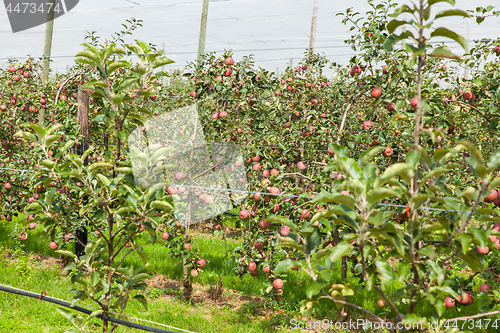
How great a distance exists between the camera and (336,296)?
1.35 meters

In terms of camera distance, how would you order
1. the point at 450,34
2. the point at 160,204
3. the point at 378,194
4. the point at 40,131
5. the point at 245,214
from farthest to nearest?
the point at 245,214 → the point at 40,131 → the point at 160,204 → the point at 450,34 → the point at 378,194

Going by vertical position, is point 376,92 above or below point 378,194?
above

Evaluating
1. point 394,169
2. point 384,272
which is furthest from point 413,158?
point 384,272

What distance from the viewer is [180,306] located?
325 cm

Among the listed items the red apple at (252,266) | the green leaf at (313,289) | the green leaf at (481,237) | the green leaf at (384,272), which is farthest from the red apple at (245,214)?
the green leaf at (481,237)

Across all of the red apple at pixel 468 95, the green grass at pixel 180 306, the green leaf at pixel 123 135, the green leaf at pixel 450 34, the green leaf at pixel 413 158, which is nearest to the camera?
the green leaf at pixel 413 158

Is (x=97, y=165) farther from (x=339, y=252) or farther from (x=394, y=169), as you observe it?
(x=394, y=169)

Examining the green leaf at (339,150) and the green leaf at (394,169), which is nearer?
the green leaf at (394,169)

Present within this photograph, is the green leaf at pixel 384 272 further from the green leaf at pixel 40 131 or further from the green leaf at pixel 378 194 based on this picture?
the green leaf at pixel 40 131

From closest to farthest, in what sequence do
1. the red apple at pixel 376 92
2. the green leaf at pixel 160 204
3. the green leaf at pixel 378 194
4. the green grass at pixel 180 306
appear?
the green leaf at pixel 378 194 → the green leaf at pixel 160 204 → the red apple at pixel 376 92 → the green grass at pixel 180 306

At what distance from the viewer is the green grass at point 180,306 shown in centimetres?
296

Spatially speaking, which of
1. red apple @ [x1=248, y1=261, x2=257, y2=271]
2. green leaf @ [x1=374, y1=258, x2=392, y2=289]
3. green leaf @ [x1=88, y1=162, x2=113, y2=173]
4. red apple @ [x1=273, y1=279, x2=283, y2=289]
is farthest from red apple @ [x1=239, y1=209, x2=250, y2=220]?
green leaf @ [x1=374, y1=258, x2=392, y2=289]

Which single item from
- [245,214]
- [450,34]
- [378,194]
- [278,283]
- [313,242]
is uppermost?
[450,34]

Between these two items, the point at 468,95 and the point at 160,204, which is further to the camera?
the point at 468,95
